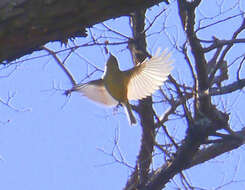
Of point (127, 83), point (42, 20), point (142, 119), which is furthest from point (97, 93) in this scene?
point (42, 20)

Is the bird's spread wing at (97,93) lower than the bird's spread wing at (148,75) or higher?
higher

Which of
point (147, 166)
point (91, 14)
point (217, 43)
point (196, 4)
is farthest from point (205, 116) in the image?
point (91, 14)

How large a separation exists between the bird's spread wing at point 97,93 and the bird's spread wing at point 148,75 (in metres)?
0.20

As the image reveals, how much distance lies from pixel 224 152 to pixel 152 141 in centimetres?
57

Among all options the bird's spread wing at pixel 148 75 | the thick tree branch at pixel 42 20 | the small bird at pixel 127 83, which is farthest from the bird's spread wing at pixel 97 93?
the thick tree branch at pixel 42 20

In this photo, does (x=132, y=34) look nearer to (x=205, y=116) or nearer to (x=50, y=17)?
(x=205, y=116)

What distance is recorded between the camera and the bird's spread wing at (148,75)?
290cm

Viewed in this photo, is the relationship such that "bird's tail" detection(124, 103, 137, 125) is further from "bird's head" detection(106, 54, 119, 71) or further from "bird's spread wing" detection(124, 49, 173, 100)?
"bird's head" detection(106, 54, 119, 71)

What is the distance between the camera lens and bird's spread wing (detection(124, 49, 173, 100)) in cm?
290

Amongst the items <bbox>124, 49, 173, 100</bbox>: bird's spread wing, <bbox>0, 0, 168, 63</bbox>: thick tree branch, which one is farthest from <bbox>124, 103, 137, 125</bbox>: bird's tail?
<bbox>0, 0, 168, 63</bbox>: thick tree branch

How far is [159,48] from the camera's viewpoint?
290 centimetres

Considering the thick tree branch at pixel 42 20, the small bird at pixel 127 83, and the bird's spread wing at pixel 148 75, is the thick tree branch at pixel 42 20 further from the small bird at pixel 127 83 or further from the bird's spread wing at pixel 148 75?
the small bird at pixel 127 83

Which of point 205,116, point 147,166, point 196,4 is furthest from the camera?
point 147,166

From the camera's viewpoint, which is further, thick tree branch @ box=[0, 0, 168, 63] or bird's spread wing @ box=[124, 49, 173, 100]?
bird's spread wing @ box=[124, 49, 173, 100]
